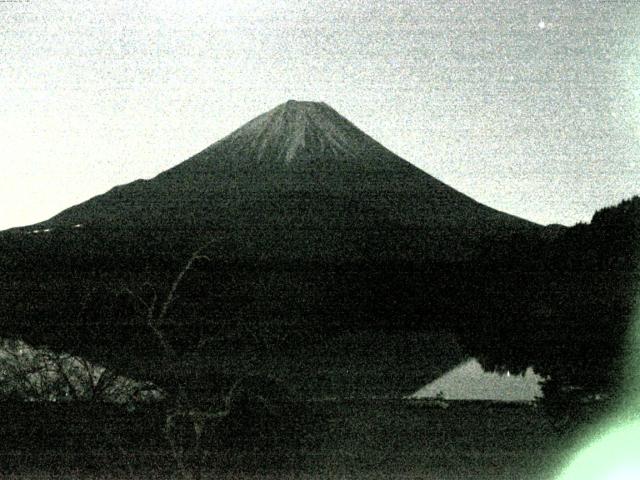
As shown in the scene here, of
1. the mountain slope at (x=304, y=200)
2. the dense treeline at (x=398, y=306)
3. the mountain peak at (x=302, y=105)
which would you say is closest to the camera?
the dense treeline at (x=398, y=306)

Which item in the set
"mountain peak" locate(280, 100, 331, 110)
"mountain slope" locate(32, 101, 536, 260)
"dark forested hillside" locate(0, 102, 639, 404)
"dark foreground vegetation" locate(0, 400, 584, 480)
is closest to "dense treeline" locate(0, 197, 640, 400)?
"dark forested hillside" locate(0, 102, 639, 404)

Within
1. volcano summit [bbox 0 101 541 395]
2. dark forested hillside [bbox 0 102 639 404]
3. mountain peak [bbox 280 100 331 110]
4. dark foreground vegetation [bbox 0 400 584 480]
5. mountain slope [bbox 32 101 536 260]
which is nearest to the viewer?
dark foreground vegetation [bbox 0 400 584 480]

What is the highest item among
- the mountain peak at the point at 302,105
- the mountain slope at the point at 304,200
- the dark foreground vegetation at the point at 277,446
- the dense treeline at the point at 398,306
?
the mountain peak at the point at 302,105

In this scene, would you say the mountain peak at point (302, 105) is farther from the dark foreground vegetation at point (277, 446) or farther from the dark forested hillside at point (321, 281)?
the dark foreground vegetation at point (277, 446)

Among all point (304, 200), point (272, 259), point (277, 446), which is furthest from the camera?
point (304, 200)

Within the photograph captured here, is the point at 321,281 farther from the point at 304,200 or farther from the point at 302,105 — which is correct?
the point at 302,105

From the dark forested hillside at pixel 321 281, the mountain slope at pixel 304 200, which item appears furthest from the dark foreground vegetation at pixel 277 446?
the mountain slope at pixel 304 200

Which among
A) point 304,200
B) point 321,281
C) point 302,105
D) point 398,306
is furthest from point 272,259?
point 302,105

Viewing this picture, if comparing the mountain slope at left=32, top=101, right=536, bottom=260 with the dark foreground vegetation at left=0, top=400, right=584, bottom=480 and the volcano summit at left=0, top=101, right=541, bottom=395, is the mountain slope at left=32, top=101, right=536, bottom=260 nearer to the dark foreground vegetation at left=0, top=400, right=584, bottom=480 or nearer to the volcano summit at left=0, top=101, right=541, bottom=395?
the volcano summit at left=0, top=101, right=541, bottom=395

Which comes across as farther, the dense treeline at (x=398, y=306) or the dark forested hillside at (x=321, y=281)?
the dark forested hillside at (x=321, y=281)
